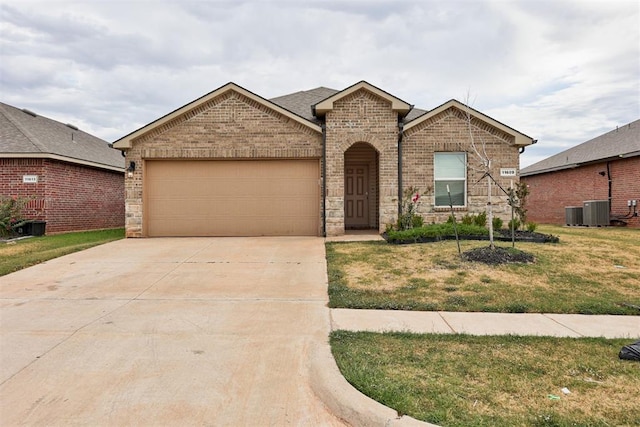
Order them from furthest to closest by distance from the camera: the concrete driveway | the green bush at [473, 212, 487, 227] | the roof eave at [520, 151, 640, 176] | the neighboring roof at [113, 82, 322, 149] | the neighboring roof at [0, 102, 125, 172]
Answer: the roof eave at [520, 151, 640, 176] < the neighboring roof at [0, 102, 125, 172] < the neighboring roof at [113, 82, 322, 149] < the green bush at [473, 212, 487, 227] < the concrete driveway

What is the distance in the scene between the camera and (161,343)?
14.3 ft

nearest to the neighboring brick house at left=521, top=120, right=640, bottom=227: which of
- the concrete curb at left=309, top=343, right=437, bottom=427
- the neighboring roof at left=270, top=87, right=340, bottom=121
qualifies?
the neighboring roof at left=270, top=87, right=340, bottom=121

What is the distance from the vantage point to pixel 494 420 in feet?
8.96

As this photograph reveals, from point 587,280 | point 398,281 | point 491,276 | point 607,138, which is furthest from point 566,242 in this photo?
point 607,138

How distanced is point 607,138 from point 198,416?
25.6 metres

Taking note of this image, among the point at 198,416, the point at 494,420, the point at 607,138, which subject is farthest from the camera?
the point at 607,138

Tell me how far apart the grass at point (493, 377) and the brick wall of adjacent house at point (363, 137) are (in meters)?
8.17

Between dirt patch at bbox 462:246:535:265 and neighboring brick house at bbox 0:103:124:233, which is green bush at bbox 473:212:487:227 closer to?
dirt patch at bbox 462:246:535:265

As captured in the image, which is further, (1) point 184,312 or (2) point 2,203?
(2) point 2,203

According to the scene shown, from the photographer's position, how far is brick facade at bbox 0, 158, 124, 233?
47.2 feet

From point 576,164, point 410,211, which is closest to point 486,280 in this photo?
point 410,211

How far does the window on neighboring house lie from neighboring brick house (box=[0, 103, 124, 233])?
44.6ft

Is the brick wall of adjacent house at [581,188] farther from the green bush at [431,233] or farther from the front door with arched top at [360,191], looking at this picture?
the front door with arched top at [360,191]

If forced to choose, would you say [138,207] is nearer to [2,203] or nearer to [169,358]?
[2,203]
